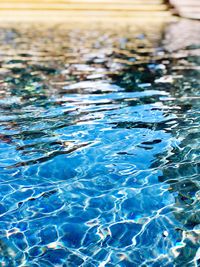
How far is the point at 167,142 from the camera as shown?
4.61 metres

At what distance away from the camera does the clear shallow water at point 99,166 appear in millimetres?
2862

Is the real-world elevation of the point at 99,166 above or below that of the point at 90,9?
below

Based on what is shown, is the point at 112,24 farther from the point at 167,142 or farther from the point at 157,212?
the point at 157,212

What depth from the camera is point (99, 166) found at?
409 cm

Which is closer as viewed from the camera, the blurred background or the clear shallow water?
Result: the clear shallow water

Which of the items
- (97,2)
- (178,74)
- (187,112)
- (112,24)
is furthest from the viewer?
(97,2)

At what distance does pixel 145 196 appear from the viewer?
3.52 metres

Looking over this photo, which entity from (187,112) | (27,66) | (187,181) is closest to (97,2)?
(27,66)

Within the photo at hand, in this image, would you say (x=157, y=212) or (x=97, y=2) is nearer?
(x=157, y=212)

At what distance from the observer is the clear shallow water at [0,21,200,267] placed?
2.86 m

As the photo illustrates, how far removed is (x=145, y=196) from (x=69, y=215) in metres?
0.73

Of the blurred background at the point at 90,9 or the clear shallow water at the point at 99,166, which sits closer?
the clear shallow water at the point at 99,166

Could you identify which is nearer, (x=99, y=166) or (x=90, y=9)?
(x=99, y=166)

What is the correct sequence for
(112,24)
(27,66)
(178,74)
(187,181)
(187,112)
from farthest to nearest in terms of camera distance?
1. (112,24)
2. (27,66)
3. (178,74)
4. (187,112)
5. (187,181)
